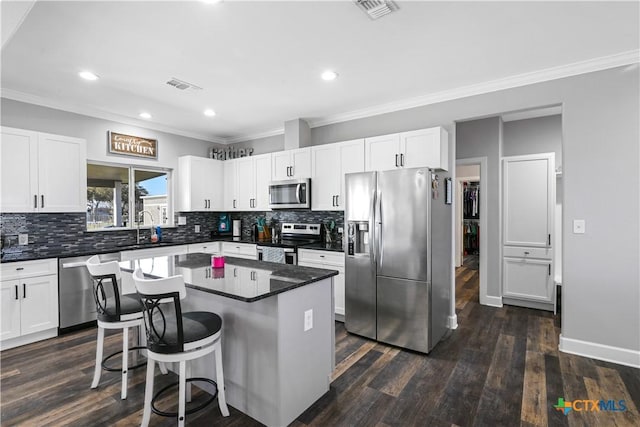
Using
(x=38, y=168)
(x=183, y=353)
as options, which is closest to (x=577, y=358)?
(x=183, y=353)

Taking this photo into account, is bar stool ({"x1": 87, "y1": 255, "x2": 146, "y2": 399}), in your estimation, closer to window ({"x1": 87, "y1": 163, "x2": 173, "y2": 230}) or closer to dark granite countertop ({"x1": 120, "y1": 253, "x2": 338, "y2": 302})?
dark granite countertop ({"x1": 120, "y1": 253, "x2": 338, "y2": 302})

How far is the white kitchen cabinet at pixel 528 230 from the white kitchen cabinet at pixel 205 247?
4.46 metres

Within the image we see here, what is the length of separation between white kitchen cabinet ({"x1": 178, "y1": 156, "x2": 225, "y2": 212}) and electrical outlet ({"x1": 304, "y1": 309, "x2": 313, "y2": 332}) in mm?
3628

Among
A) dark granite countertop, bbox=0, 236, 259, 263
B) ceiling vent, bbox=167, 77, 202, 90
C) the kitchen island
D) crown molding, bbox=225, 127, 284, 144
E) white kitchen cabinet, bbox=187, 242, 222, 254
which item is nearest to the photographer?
the kitchen island

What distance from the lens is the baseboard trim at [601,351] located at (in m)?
2.77

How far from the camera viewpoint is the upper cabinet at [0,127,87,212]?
330cm

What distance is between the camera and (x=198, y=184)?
17.1 feet

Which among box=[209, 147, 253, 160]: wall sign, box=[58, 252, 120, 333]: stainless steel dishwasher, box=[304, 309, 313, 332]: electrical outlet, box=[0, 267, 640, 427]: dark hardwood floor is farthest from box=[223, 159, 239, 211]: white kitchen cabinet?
box=[304, 309, 313, 332]: electrical outlet

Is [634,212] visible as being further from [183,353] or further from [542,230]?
[183,353]

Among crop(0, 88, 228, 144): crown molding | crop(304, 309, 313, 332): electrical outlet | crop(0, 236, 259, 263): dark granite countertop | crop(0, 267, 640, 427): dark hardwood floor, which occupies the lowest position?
crop(0, 267, 640, 427): dark hardwood floor

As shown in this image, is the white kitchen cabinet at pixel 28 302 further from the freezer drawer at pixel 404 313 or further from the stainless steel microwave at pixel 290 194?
the freezer drawer at pixel 404 313

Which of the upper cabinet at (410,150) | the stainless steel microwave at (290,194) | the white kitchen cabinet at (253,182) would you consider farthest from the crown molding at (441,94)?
the stainless steel microwave at (290,194)

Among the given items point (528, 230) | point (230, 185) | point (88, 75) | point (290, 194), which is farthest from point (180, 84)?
point (528, 230)

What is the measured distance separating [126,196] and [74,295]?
1648mm
